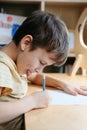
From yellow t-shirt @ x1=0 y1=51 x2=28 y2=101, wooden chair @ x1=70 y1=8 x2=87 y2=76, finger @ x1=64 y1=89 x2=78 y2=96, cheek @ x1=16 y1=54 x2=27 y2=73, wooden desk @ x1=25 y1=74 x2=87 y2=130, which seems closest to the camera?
wooden desk @ x1=25 y1=74 x2=87 y2=130

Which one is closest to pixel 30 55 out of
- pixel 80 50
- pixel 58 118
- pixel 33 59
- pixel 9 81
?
pixel 33 59

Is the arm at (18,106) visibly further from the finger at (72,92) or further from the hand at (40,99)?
the finger at (72,92)

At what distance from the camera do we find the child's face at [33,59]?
0.80 metres

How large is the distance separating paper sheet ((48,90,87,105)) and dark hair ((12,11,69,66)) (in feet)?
0.46

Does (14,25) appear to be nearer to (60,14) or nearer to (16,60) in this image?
(60,14)

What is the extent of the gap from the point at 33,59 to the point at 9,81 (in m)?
0.12

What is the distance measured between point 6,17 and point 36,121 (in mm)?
929

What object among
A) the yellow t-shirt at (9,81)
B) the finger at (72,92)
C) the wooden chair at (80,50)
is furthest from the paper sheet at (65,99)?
the wooden chair at (80,50)

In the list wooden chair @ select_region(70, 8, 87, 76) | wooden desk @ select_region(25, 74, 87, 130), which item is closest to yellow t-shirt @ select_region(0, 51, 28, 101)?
wooden desk @ select_region(25, 74, 87, 130)

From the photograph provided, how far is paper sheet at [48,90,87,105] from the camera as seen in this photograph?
32.6 inches

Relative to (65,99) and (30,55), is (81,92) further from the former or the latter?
(30,55)

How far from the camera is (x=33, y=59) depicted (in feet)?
2.65

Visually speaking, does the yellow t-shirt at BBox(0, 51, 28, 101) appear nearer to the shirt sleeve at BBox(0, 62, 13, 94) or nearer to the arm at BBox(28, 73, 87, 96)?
the shirt sleeve at BBox(0, 62, 13, 94)

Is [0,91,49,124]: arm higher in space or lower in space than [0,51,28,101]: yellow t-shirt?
lower
